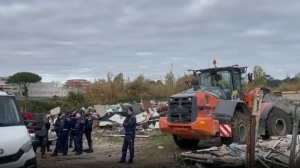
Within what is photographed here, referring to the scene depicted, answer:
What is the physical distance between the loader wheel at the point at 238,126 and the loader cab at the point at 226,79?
627 millimetres

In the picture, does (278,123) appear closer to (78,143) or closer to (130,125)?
(130,125)

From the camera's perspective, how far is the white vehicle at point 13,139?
8203 millimetres

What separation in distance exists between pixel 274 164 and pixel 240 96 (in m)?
5.33

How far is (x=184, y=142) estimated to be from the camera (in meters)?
15.6

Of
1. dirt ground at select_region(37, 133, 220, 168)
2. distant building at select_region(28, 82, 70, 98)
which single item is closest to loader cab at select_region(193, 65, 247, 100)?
dirt ground at select_region(37, 133, 220, 168)

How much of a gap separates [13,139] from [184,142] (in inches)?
323

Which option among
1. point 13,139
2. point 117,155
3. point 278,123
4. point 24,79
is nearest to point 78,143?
point 117,155

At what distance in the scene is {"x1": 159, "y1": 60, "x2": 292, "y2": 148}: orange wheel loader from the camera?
1373cm

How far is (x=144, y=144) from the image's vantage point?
688 inches

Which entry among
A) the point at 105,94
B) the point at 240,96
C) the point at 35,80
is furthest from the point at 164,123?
the point at 35,80

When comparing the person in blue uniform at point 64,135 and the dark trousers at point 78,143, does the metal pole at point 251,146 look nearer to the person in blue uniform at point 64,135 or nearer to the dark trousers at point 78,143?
the dark trousers at point 78,143

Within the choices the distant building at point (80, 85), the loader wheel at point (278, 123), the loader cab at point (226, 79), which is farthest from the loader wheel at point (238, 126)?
the distant building at point (80, 85)

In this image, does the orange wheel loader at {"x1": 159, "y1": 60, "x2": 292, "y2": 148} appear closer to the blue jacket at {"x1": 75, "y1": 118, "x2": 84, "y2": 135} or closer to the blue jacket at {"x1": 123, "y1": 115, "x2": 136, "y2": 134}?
the blue jacket at {"x1": 123, "y1": 115, "x2": 136, "y2": 134}

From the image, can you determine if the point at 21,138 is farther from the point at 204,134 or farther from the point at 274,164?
the point at 204,134
